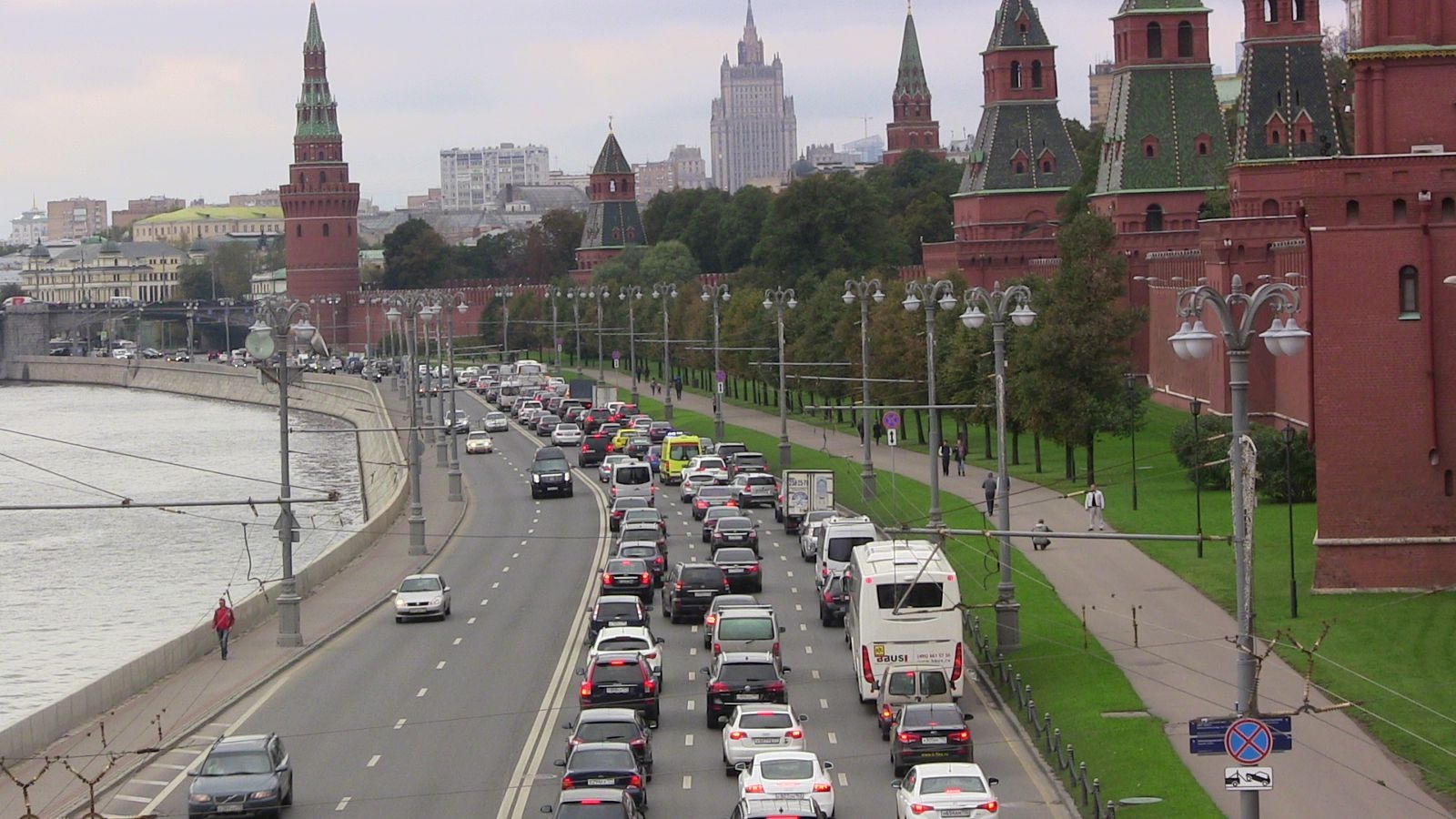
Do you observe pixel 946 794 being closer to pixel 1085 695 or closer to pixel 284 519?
pixel 1085 695

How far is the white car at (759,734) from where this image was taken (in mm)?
31312

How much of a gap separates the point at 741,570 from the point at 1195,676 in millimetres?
15109

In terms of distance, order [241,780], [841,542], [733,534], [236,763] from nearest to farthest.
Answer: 1. [241,780]
2. [236,763]
3. [841,542]
4. [733,534]

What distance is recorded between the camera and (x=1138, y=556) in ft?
171

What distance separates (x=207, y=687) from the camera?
40.8m

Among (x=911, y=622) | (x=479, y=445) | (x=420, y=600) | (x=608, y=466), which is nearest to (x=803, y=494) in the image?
(x=420, y=600)

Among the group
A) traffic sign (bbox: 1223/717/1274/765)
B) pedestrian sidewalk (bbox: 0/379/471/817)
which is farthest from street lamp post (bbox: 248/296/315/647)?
traffic sign (bbox: 1223/717/1274/765)

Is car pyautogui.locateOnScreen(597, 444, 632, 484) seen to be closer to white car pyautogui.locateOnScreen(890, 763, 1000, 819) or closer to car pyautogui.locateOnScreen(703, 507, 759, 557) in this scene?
car pyautogui.locateOnScreen(703, 507, 759, 557)

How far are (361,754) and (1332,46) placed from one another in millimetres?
148577

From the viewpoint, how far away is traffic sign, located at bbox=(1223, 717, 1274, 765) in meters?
23.0

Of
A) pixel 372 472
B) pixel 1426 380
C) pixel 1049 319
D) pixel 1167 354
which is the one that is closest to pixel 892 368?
pixel 1167 354

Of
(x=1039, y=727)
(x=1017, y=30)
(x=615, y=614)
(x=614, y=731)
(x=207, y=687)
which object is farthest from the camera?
(x=1017, y=30)

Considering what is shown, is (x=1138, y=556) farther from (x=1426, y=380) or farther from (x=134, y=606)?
(x=134, y=606)

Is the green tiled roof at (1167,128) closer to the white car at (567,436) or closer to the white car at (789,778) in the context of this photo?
the white car at (567,436)
